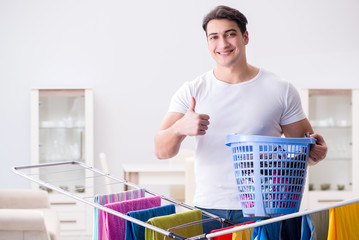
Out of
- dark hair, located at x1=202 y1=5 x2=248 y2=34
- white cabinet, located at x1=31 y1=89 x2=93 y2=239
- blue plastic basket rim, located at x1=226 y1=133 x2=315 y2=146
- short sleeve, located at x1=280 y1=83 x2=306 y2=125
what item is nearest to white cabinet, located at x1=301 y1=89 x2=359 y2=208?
white cabinet, located at x1=31 y1=89 x2=93 y2=239

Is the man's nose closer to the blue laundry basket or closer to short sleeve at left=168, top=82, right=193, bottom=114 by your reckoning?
short sleeve at left=168, top=82, right=193, bottom=114

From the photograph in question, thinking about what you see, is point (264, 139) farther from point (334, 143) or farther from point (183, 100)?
point (334, 143)

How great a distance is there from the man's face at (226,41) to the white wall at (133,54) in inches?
177

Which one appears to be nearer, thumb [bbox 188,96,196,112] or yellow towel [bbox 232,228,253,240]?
yellow towel [bbox 232,228,253,240]

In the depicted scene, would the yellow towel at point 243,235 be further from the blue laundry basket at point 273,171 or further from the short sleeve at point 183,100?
the short sleeve at point 183,100

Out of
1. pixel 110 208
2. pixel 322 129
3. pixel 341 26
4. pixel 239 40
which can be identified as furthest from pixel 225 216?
pixel 341 26

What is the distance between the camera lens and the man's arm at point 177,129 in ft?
5.82

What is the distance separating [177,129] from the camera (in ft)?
6.14

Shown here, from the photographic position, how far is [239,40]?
6.39 feet

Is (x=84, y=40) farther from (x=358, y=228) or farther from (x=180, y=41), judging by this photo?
(x=358, y=228)

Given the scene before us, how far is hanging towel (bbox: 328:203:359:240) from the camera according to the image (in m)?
1.70

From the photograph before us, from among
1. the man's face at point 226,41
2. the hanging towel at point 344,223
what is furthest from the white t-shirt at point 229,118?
the hanging towel at point 344,223

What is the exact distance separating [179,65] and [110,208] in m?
4.74

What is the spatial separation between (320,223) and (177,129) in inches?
23.9
